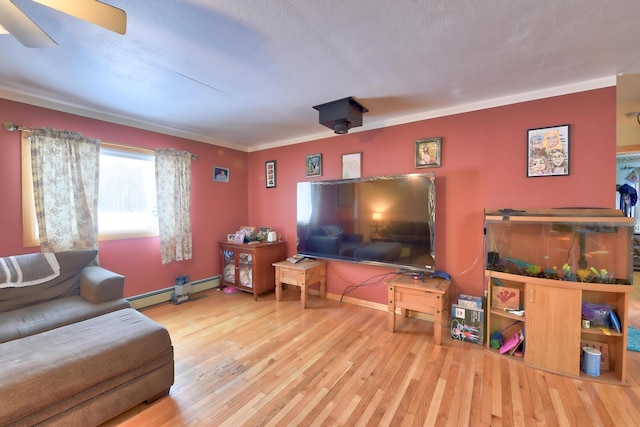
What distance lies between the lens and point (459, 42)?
1.57 m

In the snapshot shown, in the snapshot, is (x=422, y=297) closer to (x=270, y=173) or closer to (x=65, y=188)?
(x=270, y=173)

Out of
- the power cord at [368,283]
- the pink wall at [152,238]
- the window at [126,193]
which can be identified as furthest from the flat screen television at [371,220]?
the window at [126,193]

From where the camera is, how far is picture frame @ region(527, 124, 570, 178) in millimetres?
2131

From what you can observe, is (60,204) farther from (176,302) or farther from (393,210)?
(393,210)

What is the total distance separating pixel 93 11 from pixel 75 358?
1667 millimetres

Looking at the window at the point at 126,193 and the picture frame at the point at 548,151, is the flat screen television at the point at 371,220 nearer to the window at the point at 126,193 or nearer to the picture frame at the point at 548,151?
the picture frame at the point at 548,151

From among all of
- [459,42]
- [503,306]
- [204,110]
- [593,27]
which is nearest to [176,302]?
[204,110]

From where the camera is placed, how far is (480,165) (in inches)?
97.7

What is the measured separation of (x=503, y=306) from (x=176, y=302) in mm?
3497

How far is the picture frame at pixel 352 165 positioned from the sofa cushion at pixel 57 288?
278cm

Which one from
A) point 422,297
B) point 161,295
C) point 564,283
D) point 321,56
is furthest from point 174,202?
point 564,283

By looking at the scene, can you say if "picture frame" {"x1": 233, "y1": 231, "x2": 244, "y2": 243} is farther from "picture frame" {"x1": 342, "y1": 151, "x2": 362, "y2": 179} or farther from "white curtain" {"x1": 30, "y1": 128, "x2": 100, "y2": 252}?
"picture frame" {"x1": 342, "y1": 151, "x2": 362, "y2": 179}

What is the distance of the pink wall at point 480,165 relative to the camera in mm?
2049

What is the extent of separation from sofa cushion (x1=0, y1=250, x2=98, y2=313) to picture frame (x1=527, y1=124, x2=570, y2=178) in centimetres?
415
